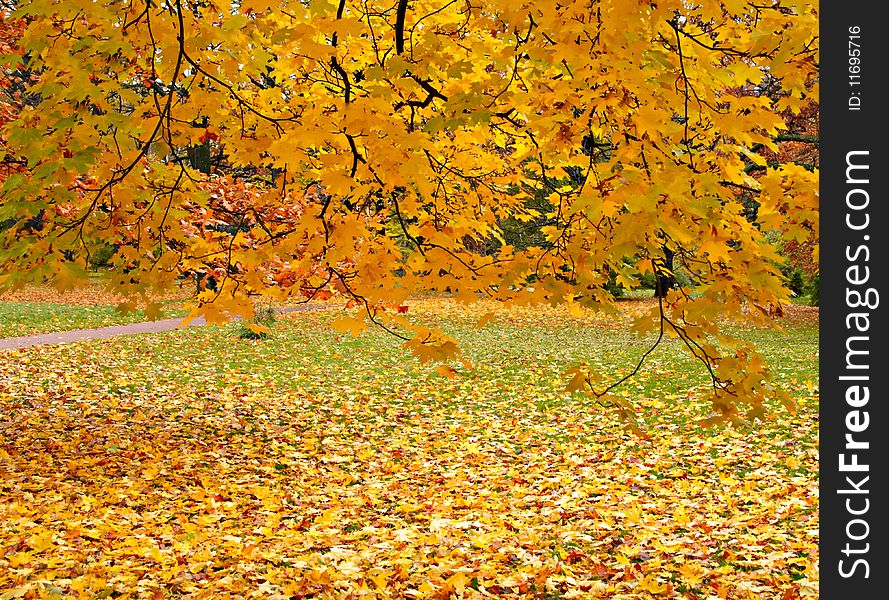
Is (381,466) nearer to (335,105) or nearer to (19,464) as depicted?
(19,464)

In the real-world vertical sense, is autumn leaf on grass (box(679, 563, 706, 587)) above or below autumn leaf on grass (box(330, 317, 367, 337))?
below

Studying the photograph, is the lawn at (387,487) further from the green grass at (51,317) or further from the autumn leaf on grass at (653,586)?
the green grass at (51,317)

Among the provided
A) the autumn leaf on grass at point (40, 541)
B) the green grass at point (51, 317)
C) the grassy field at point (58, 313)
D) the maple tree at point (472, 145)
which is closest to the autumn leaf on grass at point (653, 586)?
the maple tree at point (472, 145)

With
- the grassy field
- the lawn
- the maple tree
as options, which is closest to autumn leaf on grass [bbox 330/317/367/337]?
the maple tree

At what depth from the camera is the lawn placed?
13.2ft

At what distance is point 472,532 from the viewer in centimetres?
485

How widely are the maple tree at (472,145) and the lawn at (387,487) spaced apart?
111 centimetres

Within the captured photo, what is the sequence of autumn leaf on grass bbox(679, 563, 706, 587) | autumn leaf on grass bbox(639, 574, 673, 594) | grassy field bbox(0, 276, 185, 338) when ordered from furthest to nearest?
1. grassy field bbox(0, 276, 185, 338)
2. autumn leaf on grass bbox(679, 563, 706, 587)
3. autumn leaf on grass bbox(639, 574, 673, 594)

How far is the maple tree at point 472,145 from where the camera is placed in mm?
2865

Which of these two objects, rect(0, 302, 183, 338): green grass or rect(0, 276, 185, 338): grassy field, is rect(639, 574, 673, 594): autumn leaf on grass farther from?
rect(0, 302, 183, 338): green grass

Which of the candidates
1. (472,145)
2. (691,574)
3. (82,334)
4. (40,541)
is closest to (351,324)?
(472,145)

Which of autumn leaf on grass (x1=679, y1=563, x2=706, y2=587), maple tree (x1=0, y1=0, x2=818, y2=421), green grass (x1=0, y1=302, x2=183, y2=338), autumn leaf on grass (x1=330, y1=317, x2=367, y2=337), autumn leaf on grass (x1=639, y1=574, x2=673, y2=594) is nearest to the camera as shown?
maple tree (x1=0, y1=0, x2=818, y2=421)

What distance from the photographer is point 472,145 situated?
5160mm

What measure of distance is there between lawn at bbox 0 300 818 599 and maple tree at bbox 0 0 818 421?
1.11m
